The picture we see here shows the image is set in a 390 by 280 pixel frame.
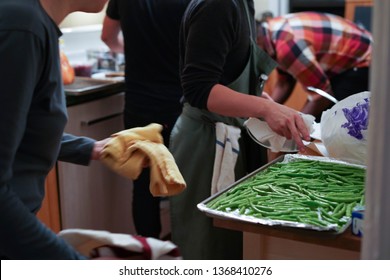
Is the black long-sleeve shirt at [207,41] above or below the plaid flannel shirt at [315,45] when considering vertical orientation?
above

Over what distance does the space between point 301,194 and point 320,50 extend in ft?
5.30

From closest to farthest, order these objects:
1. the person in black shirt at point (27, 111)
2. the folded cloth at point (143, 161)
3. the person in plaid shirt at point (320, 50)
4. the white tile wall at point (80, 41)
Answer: the person in black shirt at point (27, 111)
the folded cloth at point (143, 161)
the person in plaid shirt at point (320, 50)
the white tile wall at point (80, 41)

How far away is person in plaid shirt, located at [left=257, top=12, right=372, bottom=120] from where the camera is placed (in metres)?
2.73

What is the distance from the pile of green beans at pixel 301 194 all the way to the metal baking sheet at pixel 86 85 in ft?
3.31

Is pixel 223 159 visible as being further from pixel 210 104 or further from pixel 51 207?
pixel 51 207

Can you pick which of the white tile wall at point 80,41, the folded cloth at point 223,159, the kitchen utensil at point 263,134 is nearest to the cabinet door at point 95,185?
the white tile wall at point 80,41

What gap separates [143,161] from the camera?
1111 millimetres

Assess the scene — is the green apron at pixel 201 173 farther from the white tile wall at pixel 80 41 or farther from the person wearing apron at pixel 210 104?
the white tile wall at pixel 80 41

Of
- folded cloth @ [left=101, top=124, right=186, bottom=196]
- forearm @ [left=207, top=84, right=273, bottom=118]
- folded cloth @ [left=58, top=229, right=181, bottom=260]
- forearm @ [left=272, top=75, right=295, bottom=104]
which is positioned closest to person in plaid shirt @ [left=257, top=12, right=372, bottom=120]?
forearm @ [left=272, top=75, right=295, bottom=104]

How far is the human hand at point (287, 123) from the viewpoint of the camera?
4.91 feet

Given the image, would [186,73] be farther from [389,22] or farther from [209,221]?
[389,22]

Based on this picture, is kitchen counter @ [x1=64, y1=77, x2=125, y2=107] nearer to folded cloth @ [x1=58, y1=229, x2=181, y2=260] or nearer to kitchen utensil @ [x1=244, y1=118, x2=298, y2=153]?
kitchen utensil @ [x1=244, y1=118, x2=298, y2=153]

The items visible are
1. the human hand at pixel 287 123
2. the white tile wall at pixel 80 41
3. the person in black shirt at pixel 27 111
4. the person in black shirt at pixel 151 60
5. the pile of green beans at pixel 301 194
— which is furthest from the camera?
the white tile wall at pixel 80 41

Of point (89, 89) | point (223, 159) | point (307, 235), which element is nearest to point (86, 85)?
point (89, 89)
